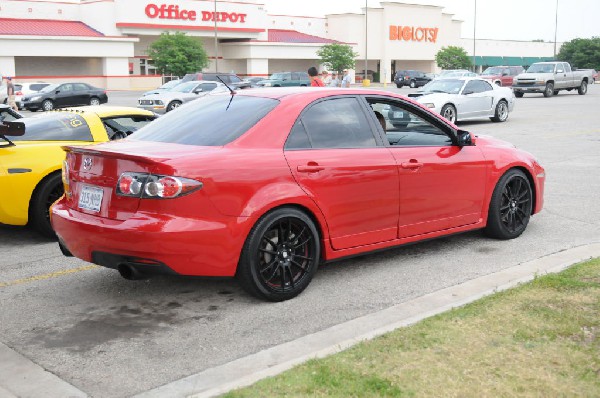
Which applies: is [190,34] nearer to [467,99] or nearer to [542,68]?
[542,68]

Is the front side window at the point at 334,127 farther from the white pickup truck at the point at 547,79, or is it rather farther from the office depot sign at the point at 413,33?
the office depot sign at the point at 413,33

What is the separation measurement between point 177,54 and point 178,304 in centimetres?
6169

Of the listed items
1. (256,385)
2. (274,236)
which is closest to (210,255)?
(274,236)

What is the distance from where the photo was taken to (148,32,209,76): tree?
65.5m

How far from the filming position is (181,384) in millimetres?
4211

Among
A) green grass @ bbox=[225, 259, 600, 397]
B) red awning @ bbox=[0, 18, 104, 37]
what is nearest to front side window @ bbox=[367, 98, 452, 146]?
green grass @ bbox=[225, 259, 600, 397]

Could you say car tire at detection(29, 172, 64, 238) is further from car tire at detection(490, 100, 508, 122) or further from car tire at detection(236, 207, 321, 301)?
car tire at detection(490, 100, 508, 122)

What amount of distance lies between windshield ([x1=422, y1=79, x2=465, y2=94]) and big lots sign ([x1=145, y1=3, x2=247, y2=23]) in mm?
48091

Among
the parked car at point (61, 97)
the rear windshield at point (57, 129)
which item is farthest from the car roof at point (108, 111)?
the parked car at point (61, 97)

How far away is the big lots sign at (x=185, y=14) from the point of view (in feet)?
230

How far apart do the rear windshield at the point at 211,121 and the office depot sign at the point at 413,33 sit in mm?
88342

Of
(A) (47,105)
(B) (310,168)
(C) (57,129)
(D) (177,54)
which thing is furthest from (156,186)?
(D) (177,54)

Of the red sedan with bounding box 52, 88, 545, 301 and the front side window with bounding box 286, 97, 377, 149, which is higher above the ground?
the front side window with bounding box 286, 97, 377, 149

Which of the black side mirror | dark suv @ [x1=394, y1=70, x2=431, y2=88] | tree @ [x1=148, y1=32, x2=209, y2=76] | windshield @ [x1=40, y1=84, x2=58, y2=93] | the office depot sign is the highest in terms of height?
the office depot sign
